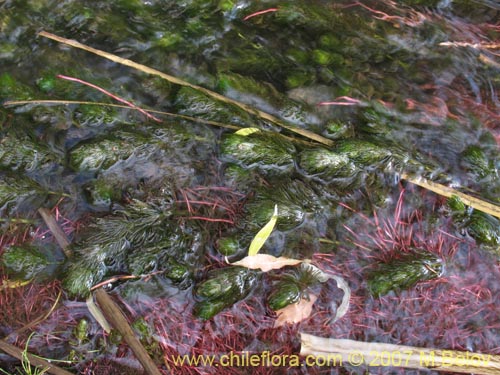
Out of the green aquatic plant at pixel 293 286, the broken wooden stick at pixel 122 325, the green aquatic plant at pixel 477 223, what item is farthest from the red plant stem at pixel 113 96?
the green aquatic plant at pixel 477 223

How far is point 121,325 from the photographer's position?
7.90 feet

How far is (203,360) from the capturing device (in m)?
2.50

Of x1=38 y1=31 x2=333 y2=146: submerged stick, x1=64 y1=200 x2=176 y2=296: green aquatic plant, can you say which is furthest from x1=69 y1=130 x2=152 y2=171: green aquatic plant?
x1=38 y1=31 x2=333 y2=146: submerged stick

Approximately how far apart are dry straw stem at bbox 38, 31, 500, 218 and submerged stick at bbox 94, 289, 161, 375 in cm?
129

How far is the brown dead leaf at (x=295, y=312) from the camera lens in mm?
2598

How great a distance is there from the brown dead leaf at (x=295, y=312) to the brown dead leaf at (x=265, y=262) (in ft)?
0.74

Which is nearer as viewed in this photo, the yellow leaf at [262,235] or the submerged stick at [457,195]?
the yellow leaf at [262,235]

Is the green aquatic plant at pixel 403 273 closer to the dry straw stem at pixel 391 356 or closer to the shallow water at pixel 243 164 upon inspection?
the shallow water at pixel 243 164

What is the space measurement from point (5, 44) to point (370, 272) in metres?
2.49

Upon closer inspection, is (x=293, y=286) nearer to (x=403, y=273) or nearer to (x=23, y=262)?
(x=403, y=273)

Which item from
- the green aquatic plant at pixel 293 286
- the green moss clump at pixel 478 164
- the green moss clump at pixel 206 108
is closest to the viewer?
the green aquatic plant at pixel 293 286

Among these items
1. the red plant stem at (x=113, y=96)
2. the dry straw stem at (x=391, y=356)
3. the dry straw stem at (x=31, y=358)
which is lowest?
the dry straw stem at (x=391, y=356)

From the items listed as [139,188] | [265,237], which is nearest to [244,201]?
[265,237]

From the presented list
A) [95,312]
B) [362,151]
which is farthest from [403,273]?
[95,312]
